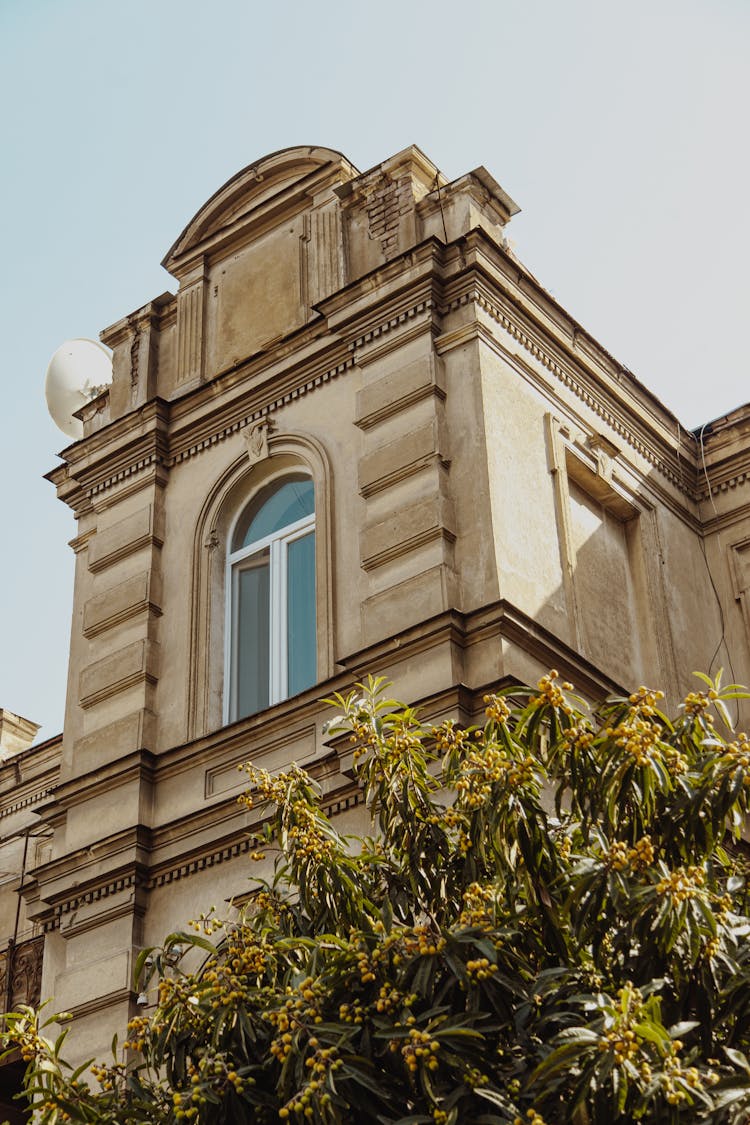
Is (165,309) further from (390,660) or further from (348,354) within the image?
(390,660)

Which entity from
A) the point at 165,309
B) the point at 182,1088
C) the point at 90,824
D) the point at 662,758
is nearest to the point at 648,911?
the point at 662,758

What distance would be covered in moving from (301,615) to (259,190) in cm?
523

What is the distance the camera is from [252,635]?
15.4 metres

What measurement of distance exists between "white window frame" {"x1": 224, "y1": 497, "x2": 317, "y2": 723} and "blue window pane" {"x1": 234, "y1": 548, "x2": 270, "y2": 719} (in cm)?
4

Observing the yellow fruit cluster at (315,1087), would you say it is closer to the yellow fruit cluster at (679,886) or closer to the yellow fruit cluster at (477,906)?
the yellow fruit cluster at (477,906)

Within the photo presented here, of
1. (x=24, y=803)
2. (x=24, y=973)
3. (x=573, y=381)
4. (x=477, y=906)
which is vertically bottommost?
(x=477, y=906)

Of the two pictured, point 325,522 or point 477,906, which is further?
point 325,522

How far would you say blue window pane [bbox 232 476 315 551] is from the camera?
15.7m

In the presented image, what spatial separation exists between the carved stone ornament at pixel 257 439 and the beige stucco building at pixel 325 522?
0.03 meters

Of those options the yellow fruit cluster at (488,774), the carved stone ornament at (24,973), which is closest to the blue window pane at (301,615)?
the carved stone ornament at (24,973)

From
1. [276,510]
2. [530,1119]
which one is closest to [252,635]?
[276,510]

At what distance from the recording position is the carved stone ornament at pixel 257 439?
52.1 feet

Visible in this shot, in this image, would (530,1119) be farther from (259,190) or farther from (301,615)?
(259,190)

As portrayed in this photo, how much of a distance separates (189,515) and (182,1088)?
26.2 feet
